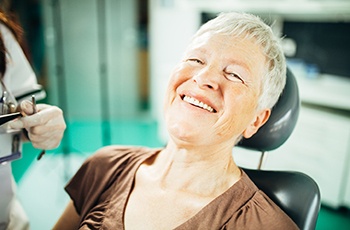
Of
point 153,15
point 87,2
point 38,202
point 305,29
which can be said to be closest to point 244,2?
point 305,29

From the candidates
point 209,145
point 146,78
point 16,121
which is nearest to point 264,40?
point 209,145

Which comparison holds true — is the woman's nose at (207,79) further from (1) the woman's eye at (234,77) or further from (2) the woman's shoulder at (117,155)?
(2) the woman's shoulder at (117,155)

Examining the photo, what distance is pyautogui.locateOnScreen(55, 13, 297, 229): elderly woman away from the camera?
100cm

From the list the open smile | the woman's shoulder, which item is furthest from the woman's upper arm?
the open smile

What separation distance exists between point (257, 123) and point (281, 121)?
0.27ft

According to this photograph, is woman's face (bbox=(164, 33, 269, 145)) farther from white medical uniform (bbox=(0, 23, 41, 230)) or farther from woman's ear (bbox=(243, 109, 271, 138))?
white medical uniform (bbox=(0, 23, 41, 230))

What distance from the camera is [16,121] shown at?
0.90 meters

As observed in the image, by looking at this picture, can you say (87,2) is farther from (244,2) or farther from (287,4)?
(287,4)

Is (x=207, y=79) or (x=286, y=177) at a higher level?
(x=207, y=79)

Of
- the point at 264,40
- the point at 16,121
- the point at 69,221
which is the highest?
the point at 264,40

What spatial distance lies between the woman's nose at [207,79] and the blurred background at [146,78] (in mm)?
366

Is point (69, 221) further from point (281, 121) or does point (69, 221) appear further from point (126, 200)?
point (281, 121)

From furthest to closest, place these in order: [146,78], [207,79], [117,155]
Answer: [146,78] → [117,155] → [207,79]

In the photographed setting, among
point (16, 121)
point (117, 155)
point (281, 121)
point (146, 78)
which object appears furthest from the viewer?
point (146, 78)
